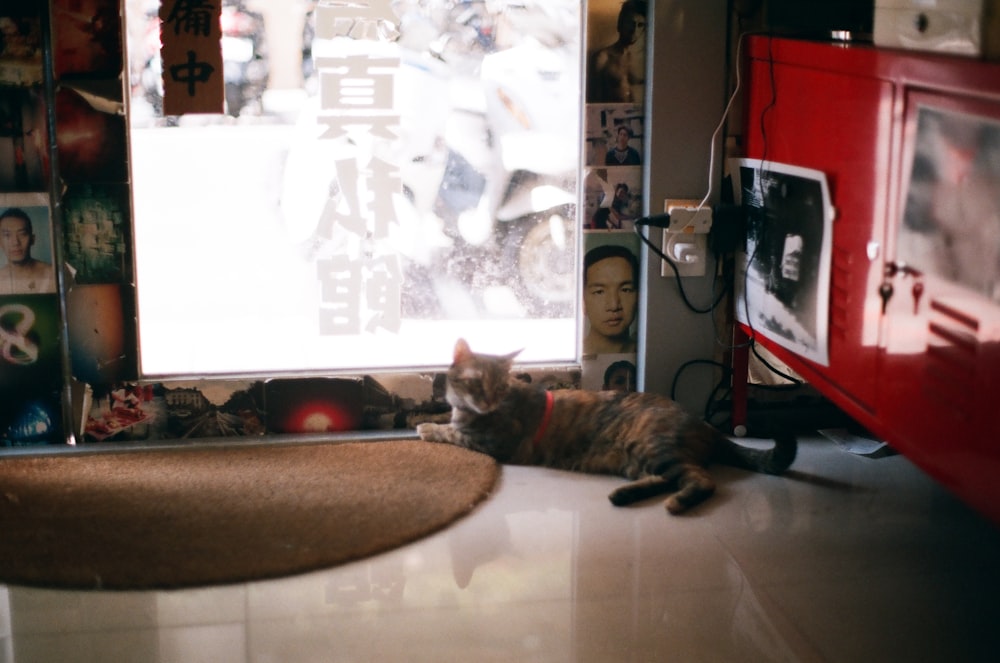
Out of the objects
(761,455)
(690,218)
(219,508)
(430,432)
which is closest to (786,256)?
(690,218)

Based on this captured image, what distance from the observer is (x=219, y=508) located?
2697 mm

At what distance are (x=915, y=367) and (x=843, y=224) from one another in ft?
1.35

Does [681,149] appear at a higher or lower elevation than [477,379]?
higher

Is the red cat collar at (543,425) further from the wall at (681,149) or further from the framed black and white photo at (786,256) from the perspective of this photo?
the framed black and white photo at (786,256)

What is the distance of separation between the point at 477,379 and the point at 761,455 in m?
0.77

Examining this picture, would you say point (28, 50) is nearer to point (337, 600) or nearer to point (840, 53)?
point (337, 600)

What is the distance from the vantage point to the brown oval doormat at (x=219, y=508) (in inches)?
95.4

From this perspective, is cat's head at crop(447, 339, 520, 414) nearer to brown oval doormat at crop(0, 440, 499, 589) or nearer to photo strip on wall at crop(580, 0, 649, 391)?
brown oval doormat at crop(0, 440, 499, 589)

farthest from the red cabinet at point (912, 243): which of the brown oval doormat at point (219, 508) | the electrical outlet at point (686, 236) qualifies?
the brown oval doormat at point (219, 508)

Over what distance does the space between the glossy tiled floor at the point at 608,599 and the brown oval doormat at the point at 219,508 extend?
2.8 inches

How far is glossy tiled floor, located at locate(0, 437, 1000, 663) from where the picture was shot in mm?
2109

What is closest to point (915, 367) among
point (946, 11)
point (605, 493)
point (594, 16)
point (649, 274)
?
point (946, 11)

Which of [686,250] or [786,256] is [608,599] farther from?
[686,250]

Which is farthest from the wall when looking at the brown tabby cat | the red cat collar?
the red cat collar
